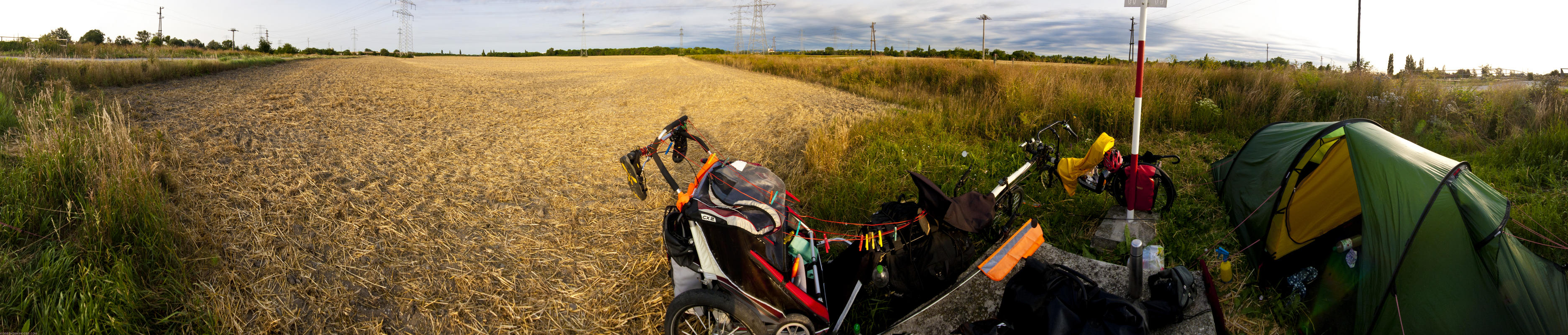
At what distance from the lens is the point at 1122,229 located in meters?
3.83

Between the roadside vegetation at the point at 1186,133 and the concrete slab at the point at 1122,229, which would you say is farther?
the roadside vegetation at the point at 1186,133

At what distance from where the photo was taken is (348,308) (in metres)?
2.91

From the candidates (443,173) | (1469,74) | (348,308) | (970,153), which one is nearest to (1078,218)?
(970,153)

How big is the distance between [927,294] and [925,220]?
0.46 m

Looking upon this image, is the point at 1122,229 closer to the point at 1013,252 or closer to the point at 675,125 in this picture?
the point at 1013,252

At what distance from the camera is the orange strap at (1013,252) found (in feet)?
8.07

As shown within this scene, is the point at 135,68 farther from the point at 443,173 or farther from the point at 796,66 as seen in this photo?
the point at 796,66

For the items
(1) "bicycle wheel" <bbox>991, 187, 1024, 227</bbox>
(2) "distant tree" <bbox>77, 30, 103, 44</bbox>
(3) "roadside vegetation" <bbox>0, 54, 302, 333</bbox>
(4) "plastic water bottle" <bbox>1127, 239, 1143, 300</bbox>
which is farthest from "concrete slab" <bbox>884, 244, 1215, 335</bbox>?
(2) "distant tree" <bbox>77, 30, 103, 44</bbox>

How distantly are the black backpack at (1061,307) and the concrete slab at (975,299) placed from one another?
0.26 m

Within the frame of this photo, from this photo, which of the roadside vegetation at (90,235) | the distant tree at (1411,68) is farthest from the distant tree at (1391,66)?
the roadside vegetation at (90,235)

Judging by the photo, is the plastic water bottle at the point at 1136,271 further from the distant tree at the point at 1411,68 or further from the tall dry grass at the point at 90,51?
the tall dry grass at the point at 90,51

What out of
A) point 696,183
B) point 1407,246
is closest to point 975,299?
point 696,183

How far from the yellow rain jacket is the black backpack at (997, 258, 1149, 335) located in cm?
137

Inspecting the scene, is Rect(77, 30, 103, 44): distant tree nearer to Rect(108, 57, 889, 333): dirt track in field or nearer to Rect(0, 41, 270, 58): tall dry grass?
Rect(0, 41, 270, 58): tall dry grass
